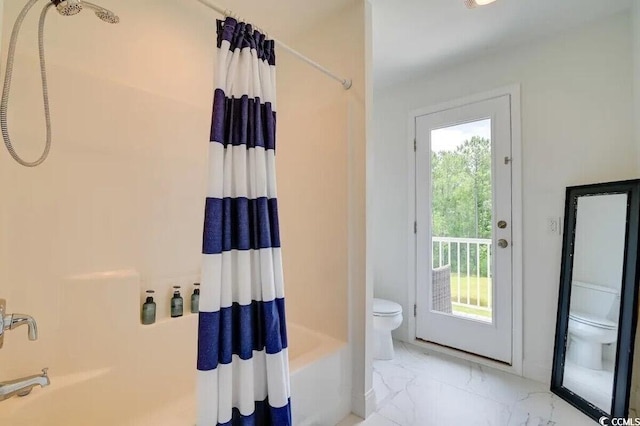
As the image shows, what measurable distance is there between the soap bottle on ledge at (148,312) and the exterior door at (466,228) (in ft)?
6.76

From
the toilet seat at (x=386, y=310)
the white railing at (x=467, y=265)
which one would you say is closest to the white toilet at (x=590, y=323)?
the white railing at (x=467, y=265)

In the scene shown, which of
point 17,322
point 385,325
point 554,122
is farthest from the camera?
point 385,325

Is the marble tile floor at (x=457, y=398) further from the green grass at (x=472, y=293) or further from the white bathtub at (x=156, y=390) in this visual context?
the green grass at (x=472, y=293)

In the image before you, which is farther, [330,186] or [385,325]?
[385,325]

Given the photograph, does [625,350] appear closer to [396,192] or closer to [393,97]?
[396,192]

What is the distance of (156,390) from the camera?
1.63 m

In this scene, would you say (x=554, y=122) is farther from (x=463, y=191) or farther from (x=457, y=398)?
(x=457, y=398)

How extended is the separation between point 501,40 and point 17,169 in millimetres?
2958

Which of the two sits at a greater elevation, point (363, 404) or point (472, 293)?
point (472, 293)

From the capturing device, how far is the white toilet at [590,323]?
1.73 metres

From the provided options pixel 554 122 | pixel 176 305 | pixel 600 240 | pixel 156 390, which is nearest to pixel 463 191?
pixel 554 122

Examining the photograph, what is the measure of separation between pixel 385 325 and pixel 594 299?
1.31 m
